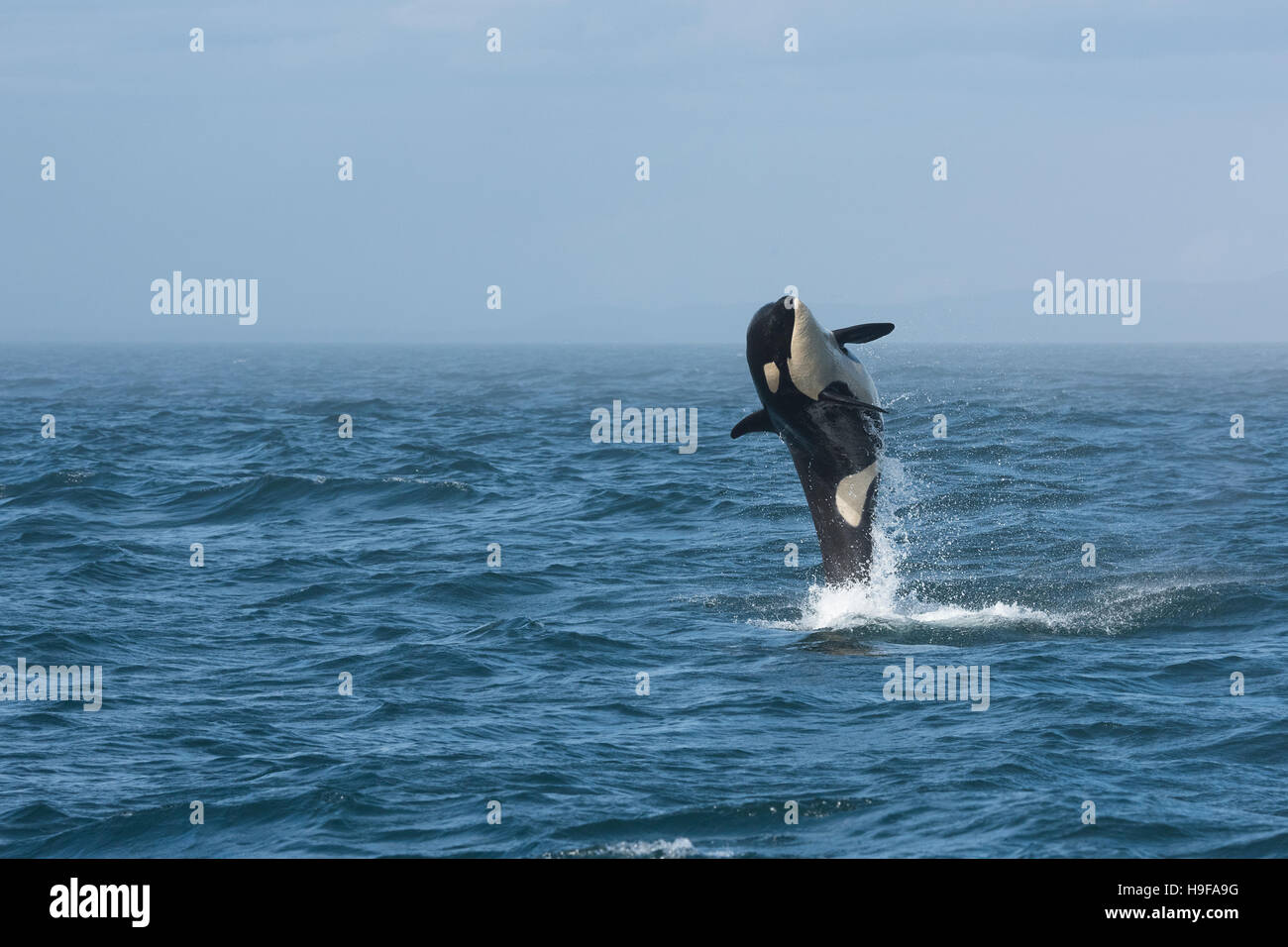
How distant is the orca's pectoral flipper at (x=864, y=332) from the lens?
53.4 ft

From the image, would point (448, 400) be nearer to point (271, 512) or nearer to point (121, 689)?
point (271, 512)

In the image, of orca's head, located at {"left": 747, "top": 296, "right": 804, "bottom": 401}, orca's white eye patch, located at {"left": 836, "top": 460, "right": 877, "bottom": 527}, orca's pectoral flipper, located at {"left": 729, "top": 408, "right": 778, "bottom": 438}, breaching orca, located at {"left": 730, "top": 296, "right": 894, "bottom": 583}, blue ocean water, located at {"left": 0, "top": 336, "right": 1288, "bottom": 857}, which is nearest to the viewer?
blue ocean water, located at {"left": 0, "top": 336, "right": 1288, "bottom": 857}

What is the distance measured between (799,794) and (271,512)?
2379cm

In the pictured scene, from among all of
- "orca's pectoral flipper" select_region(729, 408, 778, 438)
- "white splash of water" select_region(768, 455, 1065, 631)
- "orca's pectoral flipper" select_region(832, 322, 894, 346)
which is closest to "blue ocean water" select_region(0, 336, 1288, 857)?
"white splash of water" select_region(768, 455, 1065, 631)

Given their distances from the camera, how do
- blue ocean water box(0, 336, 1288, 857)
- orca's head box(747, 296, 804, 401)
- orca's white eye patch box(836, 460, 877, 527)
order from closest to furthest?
1. blue ocean water box(0, 336, 1288, 857)
2. orca's head box(747, 296, 804, 401)
3. orca's white eye patch box(836, 460, 877, 527)

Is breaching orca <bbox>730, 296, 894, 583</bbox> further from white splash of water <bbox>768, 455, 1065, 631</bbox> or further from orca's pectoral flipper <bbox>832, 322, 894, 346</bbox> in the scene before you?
white splash of water <bbox>768, 455, 1065, 631</bbox>

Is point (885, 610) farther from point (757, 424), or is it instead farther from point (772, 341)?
point (772, 341)

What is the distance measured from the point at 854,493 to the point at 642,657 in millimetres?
3889

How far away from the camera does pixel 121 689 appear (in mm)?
18719

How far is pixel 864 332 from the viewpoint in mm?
16438

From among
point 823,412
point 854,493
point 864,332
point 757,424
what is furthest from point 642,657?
point 864,332

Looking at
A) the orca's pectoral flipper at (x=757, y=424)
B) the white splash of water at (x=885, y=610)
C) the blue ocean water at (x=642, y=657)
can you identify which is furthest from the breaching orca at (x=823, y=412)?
the blue ocean water at (x=642, y=657)

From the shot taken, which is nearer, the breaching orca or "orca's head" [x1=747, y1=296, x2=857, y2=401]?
"orca's head" [x1=747, y1=296, x2=857, y2=401]

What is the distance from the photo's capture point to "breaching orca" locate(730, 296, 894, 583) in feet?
53.3
